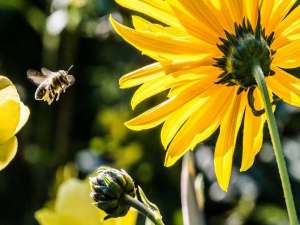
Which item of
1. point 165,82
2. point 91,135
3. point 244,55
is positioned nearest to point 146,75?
point 165,82

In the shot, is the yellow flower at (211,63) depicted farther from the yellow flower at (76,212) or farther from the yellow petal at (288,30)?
the yellow flower at (76,212)

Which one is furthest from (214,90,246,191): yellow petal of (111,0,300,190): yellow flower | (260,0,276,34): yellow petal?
(260,0,276,34): yellow petal

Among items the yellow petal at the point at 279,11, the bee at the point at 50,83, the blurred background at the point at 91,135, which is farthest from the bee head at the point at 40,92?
the blurred background at the point at 91,135

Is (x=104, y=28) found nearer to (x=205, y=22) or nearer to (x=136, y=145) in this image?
(x=136, y=145)

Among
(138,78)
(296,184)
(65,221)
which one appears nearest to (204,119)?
(138,78)

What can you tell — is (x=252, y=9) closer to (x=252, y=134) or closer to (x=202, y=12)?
(x=202, y=12)

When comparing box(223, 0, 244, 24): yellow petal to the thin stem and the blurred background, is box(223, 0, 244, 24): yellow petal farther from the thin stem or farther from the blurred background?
the blurred background
